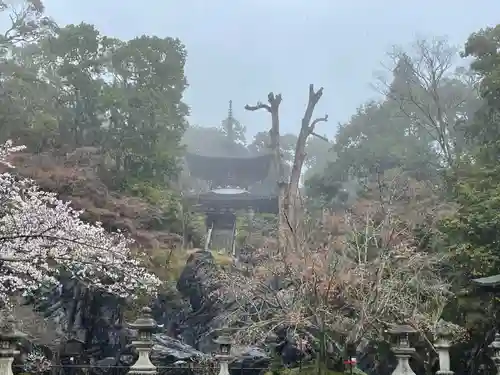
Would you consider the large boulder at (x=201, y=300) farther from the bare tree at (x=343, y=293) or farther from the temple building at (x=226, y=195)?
the temple building at (x=226, y=195)

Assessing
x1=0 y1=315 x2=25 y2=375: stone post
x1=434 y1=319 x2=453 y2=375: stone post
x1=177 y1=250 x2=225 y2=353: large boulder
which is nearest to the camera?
x1=0 y1=315 x2=25 y2=375: stone post

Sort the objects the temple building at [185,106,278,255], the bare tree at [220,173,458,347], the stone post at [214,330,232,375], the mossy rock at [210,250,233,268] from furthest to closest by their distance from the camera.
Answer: the temple building at [185,106,278,255] → the mossy rock at [210,250,233,268] → the stone post at [214,330,232,375] → the bare tree at [220,173,458,347]

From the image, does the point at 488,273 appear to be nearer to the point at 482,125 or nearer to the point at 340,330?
the point at 340,330

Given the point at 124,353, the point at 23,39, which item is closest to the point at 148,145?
the point at 23,39

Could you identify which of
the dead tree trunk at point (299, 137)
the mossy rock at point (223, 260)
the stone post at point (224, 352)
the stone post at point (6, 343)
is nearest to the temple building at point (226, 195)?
the mossy rock at point (223, 260)

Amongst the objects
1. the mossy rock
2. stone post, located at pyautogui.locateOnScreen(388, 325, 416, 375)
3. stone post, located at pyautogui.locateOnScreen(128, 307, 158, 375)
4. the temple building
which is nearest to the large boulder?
the mossy rock

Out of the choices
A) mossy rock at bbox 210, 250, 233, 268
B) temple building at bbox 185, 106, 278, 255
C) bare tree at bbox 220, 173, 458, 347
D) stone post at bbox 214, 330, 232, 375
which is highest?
temple building at bbox 185, 106, 278, 255

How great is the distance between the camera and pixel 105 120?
26328mm

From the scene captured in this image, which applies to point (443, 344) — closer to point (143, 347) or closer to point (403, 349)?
point (403, 349)

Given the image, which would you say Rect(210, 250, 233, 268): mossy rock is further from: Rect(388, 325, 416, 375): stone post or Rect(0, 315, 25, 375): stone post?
Rect(0, 315, 25, 375): stone post

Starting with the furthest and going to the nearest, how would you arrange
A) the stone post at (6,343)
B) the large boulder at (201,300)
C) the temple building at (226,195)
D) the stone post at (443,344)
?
the temple building at (226,195) < the large boulder at (201,300) < the stone post at (443,344) < the stone post at (6,343)

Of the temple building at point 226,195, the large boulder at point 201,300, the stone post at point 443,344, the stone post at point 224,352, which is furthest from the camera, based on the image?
the temple building at point 226,195

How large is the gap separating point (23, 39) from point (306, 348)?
19.6 meters

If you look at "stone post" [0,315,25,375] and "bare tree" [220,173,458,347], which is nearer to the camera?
"stone post" [0,315,25,375]
